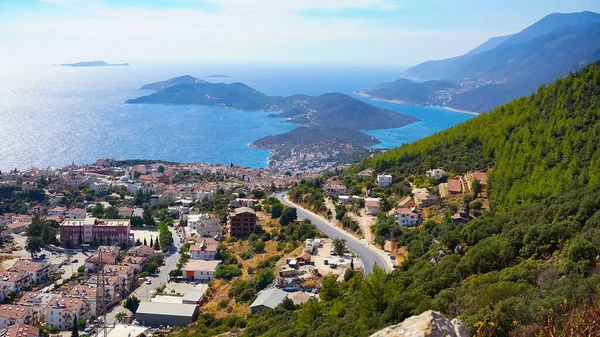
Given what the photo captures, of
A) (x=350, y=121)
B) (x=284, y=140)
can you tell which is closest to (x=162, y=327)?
(x=284, y=140)

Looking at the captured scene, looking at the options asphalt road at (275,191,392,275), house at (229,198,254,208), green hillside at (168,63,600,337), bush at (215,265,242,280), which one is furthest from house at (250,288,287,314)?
house at (229,198,254,208)

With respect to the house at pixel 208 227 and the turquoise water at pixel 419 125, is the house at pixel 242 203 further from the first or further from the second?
the turquoise water at pixel 419 125

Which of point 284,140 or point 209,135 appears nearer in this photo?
point 284,140

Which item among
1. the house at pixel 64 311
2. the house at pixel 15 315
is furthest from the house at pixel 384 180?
the house at pixel 15 315

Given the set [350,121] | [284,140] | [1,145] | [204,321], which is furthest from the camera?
[350,121]

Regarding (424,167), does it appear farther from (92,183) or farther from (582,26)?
(582,26)

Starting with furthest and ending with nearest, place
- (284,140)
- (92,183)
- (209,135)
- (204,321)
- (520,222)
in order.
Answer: (209,135), (284,140), (92,183), (204,321), (520,222)
